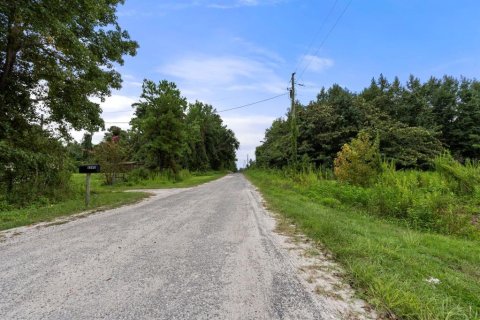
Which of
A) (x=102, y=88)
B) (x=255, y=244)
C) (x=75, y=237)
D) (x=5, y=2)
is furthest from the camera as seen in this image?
(x=102, y=88)

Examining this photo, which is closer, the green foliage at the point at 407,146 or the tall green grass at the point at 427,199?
the tall green grass at the point at 427,199

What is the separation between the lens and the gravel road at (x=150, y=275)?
2.77 metres

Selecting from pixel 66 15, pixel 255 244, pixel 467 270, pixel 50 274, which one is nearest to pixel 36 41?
pixel 66 15

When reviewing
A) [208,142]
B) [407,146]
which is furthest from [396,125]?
[208,142]

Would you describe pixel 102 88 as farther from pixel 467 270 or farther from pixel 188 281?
pixel 467 270

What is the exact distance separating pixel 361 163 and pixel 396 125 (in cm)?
2167

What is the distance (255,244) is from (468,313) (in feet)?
10.2

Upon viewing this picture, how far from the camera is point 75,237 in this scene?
18.4 feet

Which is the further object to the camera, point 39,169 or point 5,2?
point 39,169

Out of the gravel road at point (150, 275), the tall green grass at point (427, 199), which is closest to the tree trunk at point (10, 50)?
the gravel road at point (150, 275)

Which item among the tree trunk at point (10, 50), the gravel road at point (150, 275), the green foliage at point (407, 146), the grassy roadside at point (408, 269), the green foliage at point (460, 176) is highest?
the tree trunk at point (10, 50)

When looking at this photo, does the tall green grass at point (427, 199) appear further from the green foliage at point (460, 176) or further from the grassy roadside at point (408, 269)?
the grassy roadside at point (408, 269)

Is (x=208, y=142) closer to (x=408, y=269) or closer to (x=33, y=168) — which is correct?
(x=33, y=168)

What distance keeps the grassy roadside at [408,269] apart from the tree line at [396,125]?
1750cm
